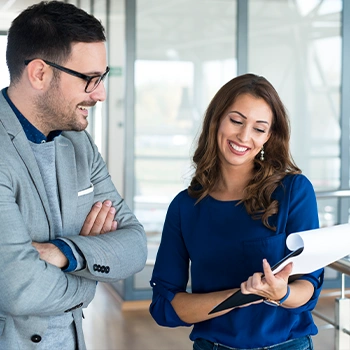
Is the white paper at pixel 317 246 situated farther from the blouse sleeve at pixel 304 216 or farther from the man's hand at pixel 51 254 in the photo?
the man's hand at pixel 51 254

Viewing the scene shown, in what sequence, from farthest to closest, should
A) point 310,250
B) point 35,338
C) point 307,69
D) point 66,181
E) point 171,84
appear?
point 307,69, point 171,84, point 66,181, point 35,338, point 310,250

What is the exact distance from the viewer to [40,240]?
182 cm

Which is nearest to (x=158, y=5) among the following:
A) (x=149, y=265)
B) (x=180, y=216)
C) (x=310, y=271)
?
(x=149, y=265)

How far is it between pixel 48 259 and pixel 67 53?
56 centimetres

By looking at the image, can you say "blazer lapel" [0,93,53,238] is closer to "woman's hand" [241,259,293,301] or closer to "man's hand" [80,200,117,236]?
"man's hand" [80,200,117,236]

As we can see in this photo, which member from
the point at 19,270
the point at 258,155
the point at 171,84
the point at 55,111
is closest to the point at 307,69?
the point at 171,84

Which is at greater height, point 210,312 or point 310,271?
point 310,271

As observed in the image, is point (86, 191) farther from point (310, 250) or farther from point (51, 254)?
point (310, 250)

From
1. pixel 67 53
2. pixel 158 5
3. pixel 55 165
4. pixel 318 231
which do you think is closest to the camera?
pixel 318 231

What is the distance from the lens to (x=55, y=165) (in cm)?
192

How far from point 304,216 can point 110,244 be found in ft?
1.85

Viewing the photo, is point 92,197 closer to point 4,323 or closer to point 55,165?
point 55,165

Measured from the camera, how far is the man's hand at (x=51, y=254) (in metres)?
1.77

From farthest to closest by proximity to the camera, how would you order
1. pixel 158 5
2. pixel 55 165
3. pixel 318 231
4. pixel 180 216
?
1. pixel 158 5
2. pixel 180 216
3. pixel 55 165
4. pixel 318 231
